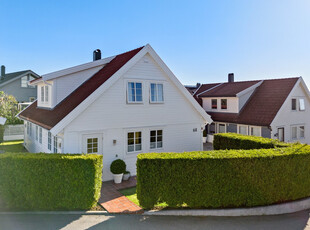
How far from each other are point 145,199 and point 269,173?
201 inches

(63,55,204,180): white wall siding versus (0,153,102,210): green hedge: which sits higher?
(63,55,204,180): white wall siding

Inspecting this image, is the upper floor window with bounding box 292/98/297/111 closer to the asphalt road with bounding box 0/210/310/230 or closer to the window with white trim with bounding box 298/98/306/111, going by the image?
the window with white trim with bounding box 298/98/306/111

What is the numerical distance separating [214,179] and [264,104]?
16.6 m

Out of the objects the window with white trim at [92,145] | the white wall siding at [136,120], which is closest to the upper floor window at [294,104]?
the white wall siding at [136,120]

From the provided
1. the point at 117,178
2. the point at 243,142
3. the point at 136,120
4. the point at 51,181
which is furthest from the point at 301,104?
the point at 51,181

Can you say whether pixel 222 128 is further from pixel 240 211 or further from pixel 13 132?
pixel 13 132

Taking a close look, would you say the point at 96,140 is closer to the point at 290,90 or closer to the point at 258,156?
the point at 258,156

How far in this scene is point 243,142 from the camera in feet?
43.4

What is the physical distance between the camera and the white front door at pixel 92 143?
38.9 feet

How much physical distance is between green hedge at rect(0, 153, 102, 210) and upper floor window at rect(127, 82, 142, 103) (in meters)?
5.62

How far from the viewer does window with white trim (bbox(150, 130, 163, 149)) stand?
14.2 metres

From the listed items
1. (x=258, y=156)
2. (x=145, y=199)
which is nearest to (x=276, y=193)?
(x=258, y=156)

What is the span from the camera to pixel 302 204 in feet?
29.9

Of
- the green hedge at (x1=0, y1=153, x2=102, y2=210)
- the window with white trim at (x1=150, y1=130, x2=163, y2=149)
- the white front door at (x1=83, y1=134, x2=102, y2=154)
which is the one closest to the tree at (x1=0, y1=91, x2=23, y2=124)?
the white front door at (x1=83, y1=134, x2=102, y2=154)
